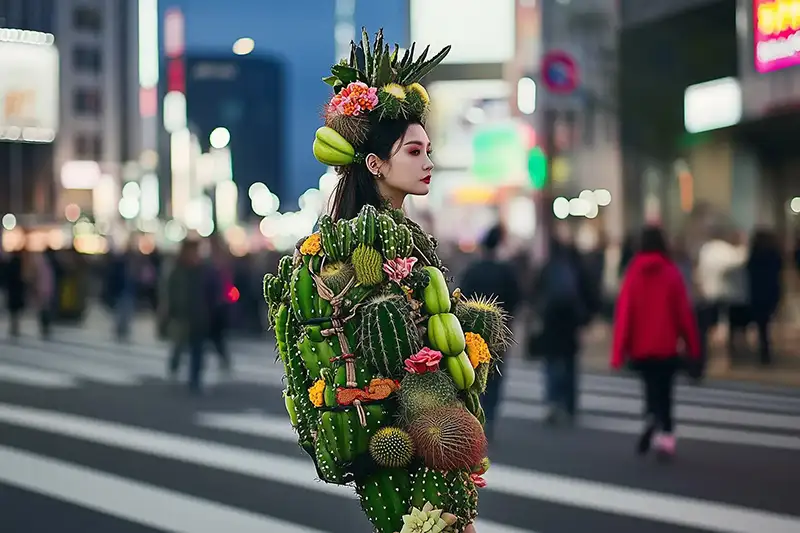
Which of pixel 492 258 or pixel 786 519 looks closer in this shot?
pixel 786 519

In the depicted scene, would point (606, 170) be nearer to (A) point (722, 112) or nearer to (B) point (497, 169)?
(A) point (722, 112)

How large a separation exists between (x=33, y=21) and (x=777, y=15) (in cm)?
8126

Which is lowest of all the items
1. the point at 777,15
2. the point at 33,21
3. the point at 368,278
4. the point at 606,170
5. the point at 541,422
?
the point at 541,422

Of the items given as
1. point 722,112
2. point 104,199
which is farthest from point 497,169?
point 104,199

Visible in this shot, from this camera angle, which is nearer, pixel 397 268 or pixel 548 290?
pixel 397 268

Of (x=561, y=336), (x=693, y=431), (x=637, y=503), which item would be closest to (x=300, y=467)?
(x=637, y=503)

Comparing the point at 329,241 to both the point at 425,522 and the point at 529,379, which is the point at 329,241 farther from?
the point at 529,379

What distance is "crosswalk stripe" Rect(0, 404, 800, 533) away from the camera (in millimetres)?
6652

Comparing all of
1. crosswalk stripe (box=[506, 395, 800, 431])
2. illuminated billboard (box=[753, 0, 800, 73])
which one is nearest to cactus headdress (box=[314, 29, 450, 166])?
crosswalk stripe (box=[506, 395, 800, 431])

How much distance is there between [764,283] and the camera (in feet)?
53.3

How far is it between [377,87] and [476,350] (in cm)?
79

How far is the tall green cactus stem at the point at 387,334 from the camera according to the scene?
3.02 metres

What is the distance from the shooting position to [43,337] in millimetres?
22891

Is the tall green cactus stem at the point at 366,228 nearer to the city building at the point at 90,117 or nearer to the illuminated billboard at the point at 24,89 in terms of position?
the illuminated billboard at the point at 24,89
